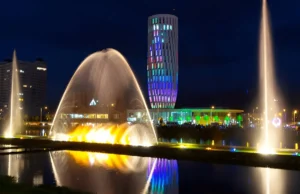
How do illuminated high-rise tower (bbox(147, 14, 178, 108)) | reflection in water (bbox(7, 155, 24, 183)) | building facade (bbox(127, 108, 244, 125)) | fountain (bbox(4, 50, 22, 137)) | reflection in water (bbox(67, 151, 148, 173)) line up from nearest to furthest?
reflection in water (bbox(7, 155, 24, 183)) → reflection in water (bbox(67, 151, 148, 173)) → fountain (bbox(4, 50, 22, 137)) → building facade (bbox(127, 108, 244, 125)) → illuminated high-rise tower (bbox(147, 14, 178, 108))

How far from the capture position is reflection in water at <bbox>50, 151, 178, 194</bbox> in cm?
1730

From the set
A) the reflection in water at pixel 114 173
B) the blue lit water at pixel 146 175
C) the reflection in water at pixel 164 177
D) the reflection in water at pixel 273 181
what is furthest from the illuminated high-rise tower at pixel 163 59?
the reflection in water at pixel 273 181

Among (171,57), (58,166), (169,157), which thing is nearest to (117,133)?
(169,157)

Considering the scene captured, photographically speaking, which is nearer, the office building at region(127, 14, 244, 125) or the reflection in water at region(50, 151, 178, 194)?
Result: the reflection in water at region(50, 151, 178, 194)

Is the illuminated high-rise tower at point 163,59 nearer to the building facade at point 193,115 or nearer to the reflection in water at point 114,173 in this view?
the building facade at point 193,115

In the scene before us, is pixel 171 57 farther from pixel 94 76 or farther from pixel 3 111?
pixel 94 76

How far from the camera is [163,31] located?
145 metres

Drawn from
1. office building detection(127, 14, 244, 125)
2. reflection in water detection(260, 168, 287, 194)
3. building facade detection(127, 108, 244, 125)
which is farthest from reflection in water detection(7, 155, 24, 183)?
office building detection(127, 14, 244, 125)

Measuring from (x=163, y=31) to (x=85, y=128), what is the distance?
351 ft

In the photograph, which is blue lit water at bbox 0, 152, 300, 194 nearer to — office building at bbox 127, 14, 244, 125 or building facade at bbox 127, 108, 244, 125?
building facade at bbox 127, 108, 244, 125

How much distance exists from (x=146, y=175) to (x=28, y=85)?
4946 inches

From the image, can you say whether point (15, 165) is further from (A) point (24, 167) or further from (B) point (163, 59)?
(B) point (163, 59)

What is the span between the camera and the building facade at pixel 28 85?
134250 mm

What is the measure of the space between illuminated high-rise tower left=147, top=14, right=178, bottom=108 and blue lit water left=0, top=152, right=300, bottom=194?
119 meters
